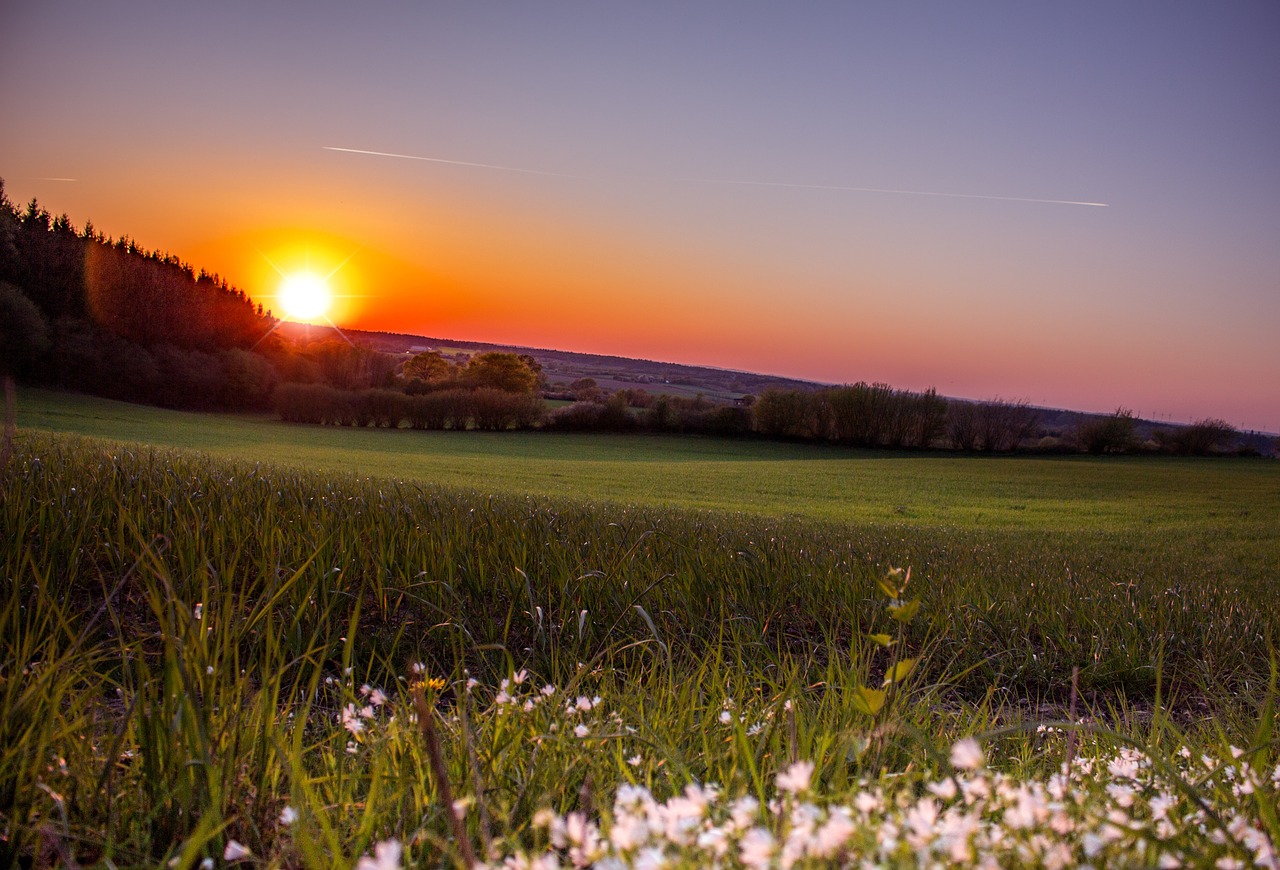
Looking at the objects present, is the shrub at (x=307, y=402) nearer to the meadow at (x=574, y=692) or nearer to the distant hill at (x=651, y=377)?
the distant hill at (x=651, y=377)

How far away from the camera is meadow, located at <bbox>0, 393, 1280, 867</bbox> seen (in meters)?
1.21

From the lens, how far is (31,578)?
361 centimetres

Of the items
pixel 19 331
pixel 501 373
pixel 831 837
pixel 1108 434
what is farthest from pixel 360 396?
pixel 831 837

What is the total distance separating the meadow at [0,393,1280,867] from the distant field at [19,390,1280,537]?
9.03 m

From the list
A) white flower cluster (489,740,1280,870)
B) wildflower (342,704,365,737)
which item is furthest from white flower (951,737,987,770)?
wildflower (342,704,365,737)

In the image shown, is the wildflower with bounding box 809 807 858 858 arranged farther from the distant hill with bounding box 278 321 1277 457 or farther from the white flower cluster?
the distant hill with bounding box 278 321 1277 457

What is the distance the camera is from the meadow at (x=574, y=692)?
1.21 meters

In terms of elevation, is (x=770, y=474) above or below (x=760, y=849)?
below

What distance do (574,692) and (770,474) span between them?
103 ft

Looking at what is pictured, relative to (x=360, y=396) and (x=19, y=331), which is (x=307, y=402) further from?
(x=19, y=331)

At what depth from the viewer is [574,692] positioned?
3.05 meters

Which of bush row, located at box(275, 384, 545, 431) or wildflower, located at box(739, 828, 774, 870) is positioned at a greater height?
wildflower, located at box(739, 828, 774, 870)

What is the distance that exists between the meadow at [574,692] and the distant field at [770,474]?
9.03m

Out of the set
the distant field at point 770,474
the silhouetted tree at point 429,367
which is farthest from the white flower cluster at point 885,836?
the silhouetted tree at point 429,367
